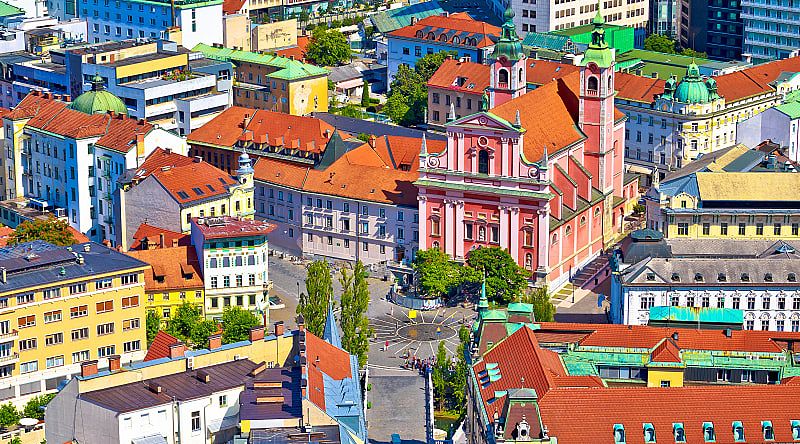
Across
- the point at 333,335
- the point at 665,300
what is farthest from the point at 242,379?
the point at 665,300

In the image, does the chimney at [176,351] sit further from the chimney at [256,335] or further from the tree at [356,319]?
the tree at [356,319]

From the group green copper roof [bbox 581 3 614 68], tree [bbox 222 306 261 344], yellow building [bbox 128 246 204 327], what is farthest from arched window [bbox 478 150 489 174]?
yellow building [bbox 128 246 204 327]

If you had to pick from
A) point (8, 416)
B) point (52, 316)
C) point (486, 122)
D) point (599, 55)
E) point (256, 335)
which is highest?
point (599, 55)

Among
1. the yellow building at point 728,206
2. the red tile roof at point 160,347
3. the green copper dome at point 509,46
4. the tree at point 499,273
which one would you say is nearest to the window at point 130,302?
the red tile roof at point 160,347

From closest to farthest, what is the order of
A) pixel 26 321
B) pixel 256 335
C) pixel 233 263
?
pixel 256 335
pixel 26 321
pixel 233 263

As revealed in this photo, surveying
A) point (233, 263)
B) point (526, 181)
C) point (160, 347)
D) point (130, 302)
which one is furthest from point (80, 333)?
point (526, 181)

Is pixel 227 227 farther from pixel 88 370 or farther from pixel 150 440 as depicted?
pixel 150 440
